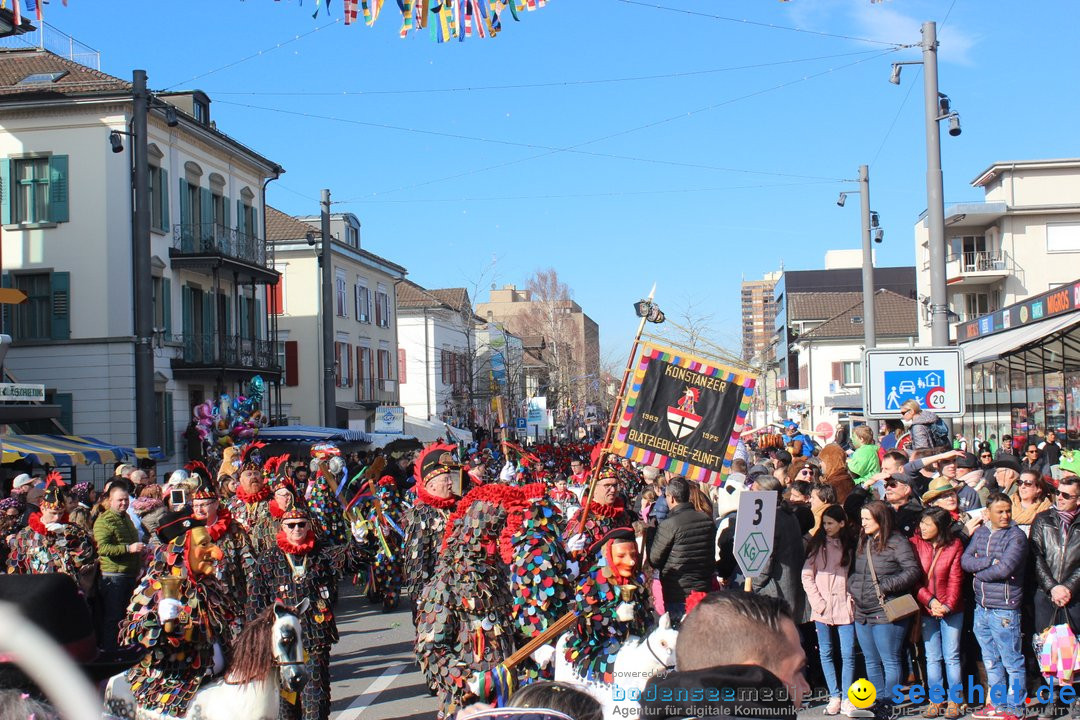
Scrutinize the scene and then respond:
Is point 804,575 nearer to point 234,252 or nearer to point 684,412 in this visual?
point 684,412

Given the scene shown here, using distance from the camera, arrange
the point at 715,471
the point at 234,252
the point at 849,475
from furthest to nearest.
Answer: the point at 234,252
the point at 849,475
the point at 715,471

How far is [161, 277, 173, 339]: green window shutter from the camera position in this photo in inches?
1141

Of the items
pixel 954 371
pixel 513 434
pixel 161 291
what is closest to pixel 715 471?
pixel 954 371

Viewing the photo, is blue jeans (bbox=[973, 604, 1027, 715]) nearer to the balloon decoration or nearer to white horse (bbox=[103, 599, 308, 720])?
white horse (bbox=[103, 599, 308, 720])

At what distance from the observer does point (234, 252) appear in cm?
3303

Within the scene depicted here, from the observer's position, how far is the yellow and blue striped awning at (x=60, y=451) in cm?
1786

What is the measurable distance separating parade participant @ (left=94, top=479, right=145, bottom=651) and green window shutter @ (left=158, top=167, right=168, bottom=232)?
20.7 meters

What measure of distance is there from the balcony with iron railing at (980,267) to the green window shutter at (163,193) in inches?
1301

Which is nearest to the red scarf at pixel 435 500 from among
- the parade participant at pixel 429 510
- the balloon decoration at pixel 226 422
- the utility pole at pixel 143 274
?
the parade participant at pixel 429 510

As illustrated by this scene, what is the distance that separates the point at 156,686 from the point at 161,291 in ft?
81.4

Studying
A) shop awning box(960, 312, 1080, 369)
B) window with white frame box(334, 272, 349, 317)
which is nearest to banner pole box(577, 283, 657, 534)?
shop awning box(960, 312, 1080, 369)

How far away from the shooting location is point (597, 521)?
6629 mm

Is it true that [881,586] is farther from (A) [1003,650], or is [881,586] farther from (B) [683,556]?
(B) [683,556]

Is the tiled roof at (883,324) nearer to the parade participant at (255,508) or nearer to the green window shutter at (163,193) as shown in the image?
the green window shutter at (163,193)
